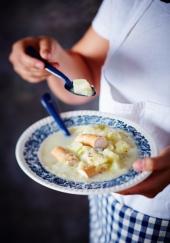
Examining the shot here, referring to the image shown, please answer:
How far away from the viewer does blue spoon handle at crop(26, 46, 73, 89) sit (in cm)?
75

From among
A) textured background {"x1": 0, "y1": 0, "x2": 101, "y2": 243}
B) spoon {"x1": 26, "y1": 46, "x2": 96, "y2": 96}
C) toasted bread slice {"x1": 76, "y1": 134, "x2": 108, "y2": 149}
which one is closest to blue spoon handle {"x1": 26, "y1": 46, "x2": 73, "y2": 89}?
spoon {"x1": 26, "y1": 46, "x2": 96, "y2": 96}

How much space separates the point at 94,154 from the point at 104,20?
1.06 feet

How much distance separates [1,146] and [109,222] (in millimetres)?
626

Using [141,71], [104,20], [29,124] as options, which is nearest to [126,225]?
[141,71]

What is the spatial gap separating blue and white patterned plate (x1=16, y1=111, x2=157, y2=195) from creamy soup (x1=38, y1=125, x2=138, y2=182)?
0.5 inches

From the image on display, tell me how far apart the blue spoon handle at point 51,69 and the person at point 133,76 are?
0.01 metres

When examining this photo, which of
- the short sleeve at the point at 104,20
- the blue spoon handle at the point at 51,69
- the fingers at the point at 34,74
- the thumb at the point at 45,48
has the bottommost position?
the fingers at the point at 34,74

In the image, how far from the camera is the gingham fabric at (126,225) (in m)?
0.78

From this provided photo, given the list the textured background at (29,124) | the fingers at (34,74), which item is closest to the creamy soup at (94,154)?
the fingers at (34,74)

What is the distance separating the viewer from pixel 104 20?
85 centimetres

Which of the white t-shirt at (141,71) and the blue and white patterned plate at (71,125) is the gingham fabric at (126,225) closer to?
the white t-shirt at (141,71)

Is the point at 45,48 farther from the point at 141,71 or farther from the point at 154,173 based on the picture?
the point at 154,173

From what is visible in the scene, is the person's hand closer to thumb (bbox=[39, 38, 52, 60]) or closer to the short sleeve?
thumb (bbox=[39, 38, 52, 60])

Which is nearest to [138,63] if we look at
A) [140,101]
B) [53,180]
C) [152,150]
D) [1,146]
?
[140,101]
